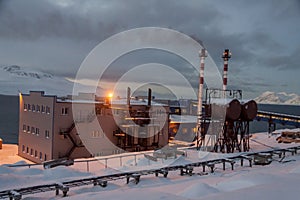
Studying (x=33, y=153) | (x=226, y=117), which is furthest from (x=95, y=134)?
(x=226, y=117)

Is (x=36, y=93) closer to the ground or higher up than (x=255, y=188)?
higher up

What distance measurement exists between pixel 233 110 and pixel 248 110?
1.75 metres

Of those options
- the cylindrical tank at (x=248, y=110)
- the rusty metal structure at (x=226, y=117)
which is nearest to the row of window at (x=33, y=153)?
the rusty metal structure at (x=226, y=117)

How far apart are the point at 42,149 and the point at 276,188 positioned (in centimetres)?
2395

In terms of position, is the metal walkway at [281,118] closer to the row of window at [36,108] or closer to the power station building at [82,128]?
the power station building at [82,128]

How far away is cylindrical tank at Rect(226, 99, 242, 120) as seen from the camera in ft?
82.5

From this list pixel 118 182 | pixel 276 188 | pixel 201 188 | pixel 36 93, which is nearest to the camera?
pixel 276 188

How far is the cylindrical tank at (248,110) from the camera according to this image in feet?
86.0

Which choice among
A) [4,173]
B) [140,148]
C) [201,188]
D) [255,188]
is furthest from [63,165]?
[140,148]

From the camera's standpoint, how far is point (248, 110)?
26.4 m

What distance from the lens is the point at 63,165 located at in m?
16.5

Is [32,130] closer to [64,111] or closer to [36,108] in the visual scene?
[36,108]

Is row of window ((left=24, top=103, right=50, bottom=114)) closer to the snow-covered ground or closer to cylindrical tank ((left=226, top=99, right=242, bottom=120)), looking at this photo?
the snow-covered ground

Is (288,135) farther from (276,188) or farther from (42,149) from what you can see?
(276,188)
